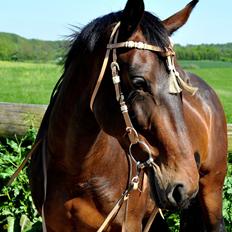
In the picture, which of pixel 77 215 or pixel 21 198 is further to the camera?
pixel 21 198

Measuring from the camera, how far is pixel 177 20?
2480 mm

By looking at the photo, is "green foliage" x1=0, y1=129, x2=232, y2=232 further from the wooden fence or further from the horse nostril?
the horse nostril

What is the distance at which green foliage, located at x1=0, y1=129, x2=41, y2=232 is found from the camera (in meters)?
4.64

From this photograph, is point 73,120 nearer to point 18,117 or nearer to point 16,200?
point 16,200

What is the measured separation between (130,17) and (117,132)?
0.53 metres

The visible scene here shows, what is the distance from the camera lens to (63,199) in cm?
280

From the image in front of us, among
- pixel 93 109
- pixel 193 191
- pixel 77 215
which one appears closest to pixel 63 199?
pixel 77 215

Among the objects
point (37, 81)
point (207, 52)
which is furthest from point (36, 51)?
point (207, 52)

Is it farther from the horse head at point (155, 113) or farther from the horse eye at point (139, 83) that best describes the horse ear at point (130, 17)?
the horse eye at point (139, 83)

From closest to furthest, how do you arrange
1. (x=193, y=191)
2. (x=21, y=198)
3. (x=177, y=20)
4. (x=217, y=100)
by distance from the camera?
(x=193, y=191), (x=177, y=20), (x=217, y=100), (x=21, y=198)

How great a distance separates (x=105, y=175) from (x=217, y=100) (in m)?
1.71

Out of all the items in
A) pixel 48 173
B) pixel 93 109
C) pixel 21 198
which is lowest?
pixel 21 198

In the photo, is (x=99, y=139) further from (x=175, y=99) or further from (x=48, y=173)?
(x=175, y=99)

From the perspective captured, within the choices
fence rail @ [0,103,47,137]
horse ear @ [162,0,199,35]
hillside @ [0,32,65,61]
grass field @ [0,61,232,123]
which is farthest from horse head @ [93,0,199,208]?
grass field @ [0,61,232,123]
